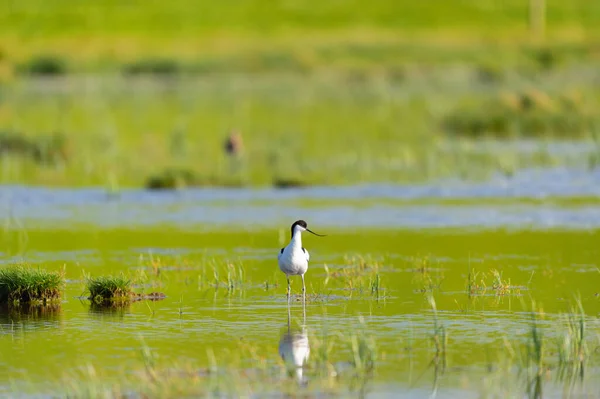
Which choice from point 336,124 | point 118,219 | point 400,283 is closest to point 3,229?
point 118,219

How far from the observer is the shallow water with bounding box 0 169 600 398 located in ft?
41.1

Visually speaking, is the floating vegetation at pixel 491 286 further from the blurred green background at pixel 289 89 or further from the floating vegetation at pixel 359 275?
the blurred green background at pixel 289 89

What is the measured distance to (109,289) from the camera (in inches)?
636

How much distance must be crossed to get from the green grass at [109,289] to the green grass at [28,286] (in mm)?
418

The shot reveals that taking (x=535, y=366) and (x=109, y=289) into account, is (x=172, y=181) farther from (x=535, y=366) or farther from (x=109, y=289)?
(x=535, y=366)

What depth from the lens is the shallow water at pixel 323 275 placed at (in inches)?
493

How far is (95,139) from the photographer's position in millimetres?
42125

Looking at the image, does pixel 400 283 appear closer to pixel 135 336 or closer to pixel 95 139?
pixel 135 336

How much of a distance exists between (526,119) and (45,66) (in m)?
39.3

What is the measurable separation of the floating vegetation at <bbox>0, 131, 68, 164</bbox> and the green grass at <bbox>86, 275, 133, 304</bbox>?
19.9 metres

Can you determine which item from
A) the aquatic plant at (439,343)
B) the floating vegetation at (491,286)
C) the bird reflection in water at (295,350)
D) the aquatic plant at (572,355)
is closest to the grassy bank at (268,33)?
the floating vegetation at (491,286)

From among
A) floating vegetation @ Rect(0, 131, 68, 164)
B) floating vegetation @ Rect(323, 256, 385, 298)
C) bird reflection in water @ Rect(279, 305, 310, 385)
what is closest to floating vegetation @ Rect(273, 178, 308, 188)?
floating vegetation @ Rect(0, 131, 68, 164)

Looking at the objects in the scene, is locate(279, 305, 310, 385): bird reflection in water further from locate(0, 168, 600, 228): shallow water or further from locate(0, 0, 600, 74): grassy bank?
locate(0, 0, 600, 74): grassy bank

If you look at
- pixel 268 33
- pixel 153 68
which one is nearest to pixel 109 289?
pixel 153 68
